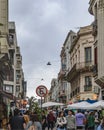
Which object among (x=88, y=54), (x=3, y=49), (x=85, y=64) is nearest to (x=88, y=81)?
(x=85, y=64)

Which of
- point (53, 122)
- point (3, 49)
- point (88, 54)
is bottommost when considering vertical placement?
point (53, 122)

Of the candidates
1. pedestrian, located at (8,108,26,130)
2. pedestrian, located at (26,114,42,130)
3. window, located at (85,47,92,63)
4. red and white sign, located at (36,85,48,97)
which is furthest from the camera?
window, located at (85,47,92,63)

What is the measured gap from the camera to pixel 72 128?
2542cm

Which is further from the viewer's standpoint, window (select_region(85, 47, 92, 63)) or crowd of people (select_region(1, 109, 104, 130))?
window (select_region(85, 47, 92, 63))

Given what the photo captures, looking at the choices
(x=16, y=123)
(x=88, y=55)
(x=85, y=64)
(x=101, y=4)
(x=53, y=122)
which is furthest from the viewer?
(x=85, y=64)

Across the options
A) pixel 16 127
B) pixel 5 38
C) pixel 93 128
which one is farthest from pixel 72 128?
pixel 5 38

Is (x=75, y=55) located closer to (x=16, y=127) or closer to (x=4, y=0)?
(x=4, y=0)

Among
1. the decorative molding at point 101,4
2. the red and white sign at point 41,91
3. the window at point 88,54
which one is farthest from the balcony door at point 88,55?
the red and white sign at point 41,91

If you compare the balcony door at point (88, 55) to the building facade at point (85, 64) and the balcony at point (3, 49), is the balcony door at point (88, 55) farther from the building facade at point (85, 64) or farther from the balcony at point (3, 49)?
the balcony at point (3, 49)

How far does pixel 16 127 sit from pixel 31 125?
135 centimetres

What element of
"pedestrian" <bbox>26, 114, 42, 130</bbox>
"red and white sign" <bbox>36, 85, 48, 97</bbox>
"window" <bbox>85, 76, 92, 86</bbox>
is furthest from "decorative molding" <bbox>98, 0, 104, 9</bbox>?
"window" <bbox>85, 76, 92, 86</bbox>

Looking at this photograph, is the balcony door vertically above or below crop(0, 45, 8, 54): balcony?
above

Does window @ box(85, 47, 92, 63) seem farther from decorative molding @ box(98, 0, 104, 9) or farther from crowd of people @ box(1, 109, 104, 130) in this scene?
crowd of people @ box(1, 109, 104, 130)

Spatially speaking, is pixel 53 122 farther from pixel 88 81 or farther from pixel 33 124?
pixel 88 81
